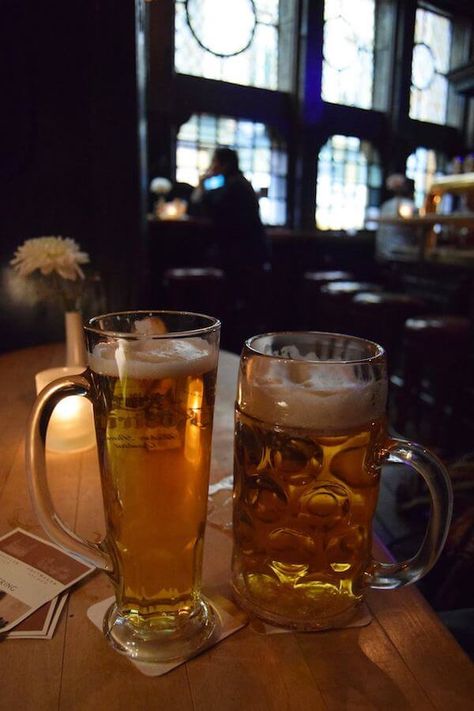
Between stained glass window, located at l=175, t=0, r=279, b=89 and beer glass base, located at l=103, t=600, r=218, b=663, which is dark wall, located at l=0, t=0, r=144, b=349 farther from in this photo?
stained glass window, located at l=175, t=0, r=279, b=89

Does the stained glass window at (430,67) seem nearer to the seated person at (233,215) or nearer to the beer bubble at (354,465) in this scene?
→ the seated person at (233,215)

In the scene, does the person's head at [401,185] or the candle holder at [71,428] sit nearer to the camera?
the candle holder at [71,428]

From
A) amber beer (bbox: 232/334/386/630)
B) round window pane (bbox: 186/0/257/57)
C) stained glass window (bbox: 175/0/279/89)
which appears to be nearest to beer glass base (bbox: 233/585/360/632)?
amber beer (bbox: 232/334/386/630)

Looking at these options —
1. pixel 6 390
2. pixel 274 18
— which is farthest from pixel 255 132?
pixel 6 390

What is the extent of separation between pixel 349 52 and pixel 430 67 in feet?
7.40

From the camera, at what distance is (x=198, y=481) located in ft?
2.04

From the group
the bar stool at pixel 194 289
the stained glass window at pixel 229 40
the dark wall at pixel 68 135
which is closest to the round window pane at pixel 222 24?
the stained glass window at pixel 229 40

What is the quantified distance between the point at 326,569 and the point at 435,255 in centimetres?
411

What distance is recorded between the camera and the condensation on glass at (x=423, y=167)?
38.7 ft

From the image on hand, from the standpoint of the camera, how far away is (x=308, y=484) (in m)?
0.62

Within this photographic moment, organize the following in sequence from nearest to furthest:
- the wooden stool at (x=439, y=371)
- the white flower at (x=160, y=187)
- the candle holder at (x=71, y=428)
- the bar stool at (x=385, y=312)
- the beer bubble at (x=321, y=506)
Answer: the beer bubble at (x=321, y=506) → the candle holder at (x=71, y=428) → the wooden stool at (x=439, y=371) → the bar stool at (x=385, y=312) → the white flower at (x=160, y=187)

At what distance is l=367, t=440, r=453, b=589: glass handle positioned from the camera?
0.59m

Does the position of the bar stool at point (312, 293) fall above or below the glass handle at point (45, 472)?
below

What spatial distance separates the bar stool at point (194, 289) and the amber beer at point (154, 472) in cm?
490
